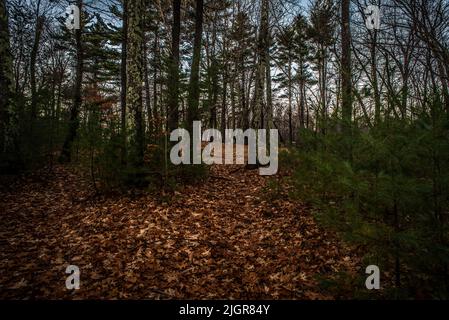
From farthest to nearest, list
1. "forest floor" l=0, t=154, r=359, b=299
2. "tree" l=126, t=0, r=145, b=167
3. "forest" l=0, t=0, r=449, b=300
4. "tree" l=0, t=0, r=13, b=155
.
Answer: "tree" l=0, t=0, r=13, b=155, "tree" l=126, t=0, r=145, b=167, "forest floor" l=0, t=154, r=359, b=299, "forest" l=0, t=0, r=449, b=300

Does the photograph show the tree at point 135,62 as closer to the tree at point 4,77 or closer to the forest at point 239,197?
the forest at point 239,197

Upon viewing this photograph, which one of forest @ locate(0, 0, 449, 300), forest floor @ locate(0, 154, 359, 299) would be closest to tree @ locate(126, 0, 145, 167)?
forest @ locate(0, 0, 449, 300)

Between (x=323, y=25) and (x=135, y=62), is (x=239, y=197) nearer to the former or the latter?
(x=135, y=62)

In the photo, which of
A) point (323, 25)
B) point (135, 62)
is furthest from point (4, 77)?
point (323, 25)

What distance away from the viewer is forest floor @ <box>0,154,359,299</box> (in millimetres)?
3861

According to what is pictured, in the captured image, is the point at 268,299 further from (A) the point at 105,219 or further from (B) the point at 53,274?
(A) the point at 105,219

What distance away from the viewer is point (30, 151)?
896 centimetres

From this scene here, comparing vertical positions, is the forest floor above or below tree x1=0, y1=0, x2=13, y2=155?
below

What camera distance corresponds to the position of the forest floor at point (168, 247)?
3861 millimetres

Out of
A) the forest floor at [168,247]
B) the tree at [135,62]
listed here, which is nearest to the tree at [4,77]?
the forest floor at [168,247]

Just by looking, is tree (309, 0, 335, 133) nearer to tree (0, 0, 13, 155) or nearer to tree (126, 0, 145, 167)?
tree (126, 0, 145, 167)

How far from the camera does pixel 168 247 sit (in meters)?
4.95
